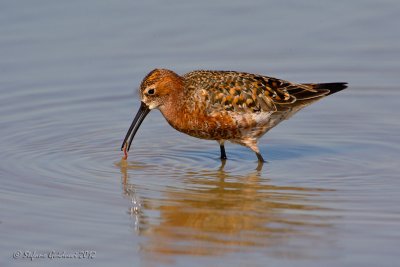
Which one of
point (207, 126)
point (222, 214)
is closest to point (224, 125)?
point (207, 126)

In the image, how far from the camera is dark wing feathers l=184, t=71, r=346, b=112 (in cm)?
1240

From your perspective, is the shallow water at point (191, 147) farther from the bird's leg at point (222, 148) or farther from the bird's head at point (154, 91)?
the bird's head at point (154, 91)

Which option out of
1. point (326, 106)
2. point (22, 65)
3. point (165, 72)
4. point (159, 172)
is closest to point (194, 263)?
point (159, 172)

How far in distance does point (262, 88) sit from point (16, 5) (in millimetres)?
5805

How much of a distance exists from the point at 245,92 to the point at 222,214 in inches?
114

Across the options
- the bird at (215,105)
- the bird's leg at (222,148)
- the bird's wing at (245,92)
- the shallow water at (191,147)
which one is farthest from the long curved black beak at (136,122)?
the bird's leg at (222,148)

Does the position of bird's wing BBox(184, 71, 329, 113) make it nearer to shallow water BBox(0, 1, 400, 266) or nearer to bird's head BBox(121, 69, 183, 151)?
bird's head BBox(121, 69, 183, 151)

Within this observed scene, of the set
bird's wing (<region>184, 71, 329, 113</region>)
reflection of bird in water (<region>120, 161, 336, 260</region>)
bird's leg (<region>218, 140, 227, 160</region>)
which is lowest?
reflection of bird in water (<region>120, 161, 336, 260</region>)

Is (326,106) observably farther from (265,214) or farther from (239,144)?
(265,214)

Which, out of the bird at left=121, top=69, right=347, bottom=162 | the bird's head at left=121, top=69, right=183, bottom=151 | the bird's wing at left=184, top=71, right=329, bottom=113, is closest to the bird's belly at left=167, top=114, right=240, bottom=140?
→ the bird at left=121, top=69, right=347, bottom=162

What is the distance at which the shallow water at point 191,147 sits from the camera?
29.8 feet

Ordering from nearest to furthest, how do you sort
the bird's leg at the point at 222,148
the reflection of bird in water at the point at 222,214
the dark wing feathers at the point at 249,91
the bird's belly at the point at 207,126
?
1. the reflection of bird in water at the point at 222,214
2. the bird's belly at the point at 207,126
3. the dark wing feathers at the point at 249,91
4. the bird's leg at the point at 222,148

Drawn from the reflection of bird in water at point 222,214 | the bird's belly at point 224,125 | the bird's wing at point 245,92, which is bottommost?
the reflection of bird in water at point 222,214

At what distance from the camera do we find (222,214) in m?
10.0
